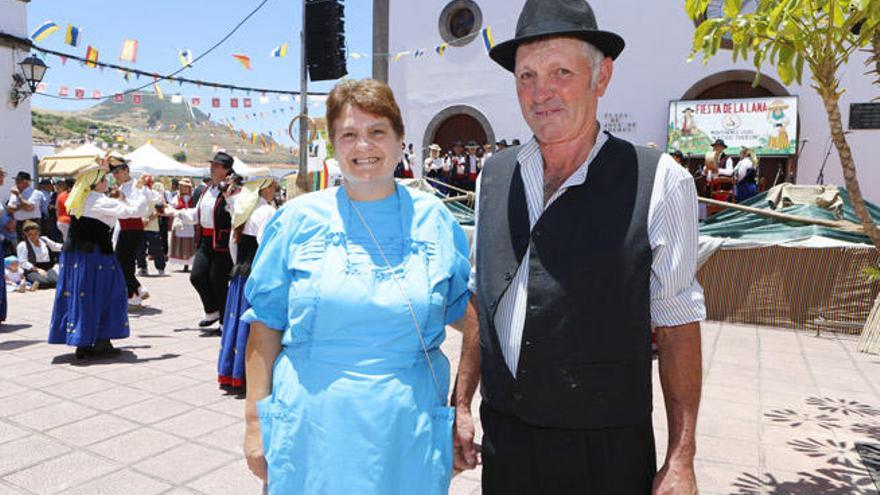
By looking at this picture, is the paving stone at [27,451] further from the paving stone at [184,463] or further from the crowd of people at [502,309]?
the crowd of people at [502,309]

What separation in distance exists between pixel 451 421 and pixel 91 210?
16.9 ft

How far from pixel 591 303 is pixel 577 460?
437 millimetres

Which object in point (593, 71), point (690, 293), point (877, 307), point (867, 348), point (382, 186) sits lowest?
point (867, 348)

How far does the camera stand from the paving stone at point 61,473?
11.0ft

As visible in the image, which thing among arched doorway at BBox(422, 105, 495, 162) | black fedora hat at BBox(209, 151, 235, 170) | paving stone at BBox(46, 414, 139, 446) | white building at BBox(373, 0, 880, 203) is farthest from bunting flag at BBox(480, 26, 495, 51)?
paving stone at BBox(46, 414, 139, 446)

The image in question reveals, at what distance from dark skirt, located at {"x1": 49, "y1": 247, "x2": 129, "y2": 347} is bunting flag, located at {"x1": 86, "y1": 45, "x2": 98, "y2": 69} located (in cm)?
1172

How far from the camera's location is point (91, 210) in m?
5.86

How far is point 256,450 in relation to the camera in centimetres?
204

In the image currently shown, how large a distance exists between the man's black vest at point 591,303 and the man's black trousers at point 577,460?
0.05m

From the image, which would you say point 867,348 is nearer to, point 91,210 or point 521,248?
point 521,248

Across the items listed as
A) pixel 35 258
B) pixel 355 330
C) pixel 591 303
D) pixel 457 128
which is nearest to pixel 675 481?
pixel 591 303

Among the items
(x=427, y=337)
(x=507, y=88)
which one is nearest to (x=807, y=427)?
(x=427, y=337)

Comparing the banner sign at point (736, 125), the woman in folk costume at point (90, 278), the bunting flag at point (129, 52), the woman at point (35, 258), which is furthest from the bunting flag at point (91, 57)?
the banner sign at point (736, 125)

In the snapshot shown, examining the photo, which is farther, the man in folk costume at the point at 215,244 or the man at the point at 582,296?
the man in folk costume at the point at 215,244
